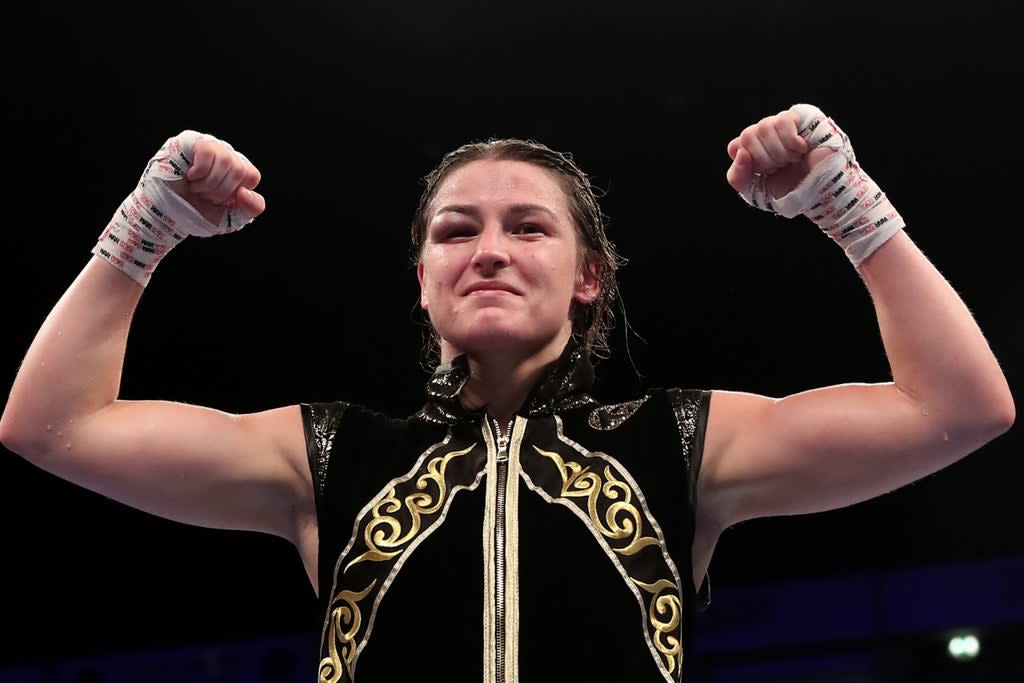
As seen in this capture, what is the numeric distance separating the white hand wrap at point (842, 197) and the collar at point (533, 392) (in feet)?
1.30

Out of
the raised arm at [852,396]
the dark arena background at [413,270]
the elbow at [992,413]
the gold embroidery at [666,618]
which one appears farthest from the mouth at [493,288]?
the dark arena background at [413,270]

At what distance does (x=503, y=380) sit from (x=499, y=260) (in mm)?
186

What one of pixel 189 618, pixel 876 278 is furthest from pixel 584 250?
pixel 189 618

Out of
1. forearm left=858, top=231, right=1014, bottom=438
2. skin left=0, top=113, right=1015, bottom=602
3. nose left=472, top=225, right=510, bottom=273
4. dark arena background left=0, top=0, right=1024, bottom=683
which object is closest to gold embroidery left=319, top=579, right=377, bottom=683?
skin left=0, top=113, right=1015, bottom=602

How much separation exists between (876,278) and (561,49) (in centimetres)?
185

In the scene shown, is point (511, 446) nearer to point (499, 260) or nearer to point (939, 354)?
point (499, 260)

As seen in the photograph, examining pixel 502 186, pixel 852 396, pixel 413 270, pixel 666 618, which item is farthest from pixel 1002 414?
pixel 413 270

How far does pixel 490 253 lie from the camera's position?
1.57m

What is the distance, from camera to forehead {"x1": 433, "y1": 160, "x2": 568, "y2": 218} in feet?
5.46

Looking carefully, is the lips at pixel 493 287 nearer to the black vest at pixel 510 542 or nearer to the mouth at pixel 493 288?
the mouth at pixel 493 288

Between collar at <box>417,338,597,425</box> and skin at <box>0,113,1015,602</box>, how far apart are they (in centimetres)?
3

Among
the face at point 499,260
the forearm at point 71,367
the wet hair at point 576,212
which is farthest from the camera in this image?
the wet hair at point 576,212

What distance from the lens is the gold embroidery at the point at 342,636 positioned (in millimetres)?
1410

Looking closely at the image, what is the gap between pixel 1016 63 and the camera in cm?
305
